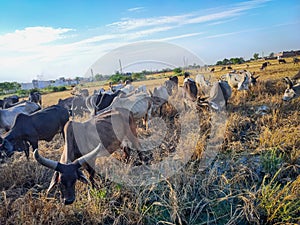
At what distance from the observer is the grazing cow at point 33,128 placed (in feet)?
20.8

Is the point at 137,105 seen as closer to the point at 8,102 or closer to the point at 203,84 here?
the point at 203,84

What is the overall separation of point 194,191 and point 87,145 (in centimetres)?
224

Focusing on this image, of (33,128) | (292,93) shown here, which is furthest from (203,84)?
(33,128)

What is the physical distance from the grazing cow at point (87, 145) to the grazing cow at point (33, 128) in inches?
78.9

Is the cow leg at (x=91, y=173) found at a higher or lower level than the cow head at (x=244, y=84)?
lower

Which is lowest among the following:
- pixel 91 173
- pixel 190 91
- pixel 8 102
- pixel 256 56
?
pixel 91 173

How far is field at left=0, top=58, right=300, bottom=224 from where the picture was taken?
3658 millimetres

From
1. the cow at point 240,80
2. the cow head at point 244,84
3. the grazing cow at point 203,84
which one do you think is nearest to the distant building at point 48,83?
the grazing cow at point 203,84

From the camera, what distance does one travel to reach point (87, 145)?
5062 millimetres

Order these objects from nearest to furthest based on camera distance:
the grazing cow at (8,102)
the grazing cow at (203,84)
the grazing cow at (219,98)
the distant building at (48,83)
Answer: the grazing cow at (219,98)
the grazing cow at (8,102)
the grazing cow at (203,84)
the distant building at (48,83)

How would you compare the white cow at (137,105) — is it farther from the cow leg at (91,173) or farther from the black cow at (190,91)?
the black cow at (190,91)

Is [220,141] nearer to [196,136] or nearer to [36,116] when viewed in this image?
[196,136]

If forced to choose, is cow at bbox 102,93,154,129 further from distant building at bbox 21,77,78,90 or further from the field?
distant building at bbox 21,77,78,90

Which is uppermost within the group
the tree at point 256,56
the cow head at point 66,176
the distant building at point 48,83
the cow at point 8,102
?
the tree at point 256,56
